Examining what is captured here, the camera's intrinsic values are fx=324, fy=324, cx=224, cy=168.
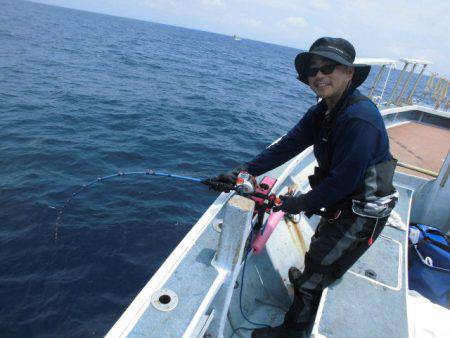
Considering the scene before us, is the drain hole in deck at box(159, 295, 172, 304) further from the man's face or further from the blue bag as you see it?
the blue bag

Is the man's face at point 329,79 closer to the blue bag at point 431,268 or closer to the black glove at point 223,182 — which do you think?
the black glove at point 223,182

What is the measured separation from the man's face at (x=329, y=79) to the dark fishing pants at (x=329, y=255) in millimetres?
933

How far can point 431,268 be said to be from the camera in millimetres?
3934

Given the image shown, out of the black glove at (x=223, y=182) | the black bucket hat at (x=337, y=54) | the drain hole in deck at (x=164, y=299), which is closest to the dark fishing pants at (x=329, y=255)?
the black glove at (x=223, y=182)

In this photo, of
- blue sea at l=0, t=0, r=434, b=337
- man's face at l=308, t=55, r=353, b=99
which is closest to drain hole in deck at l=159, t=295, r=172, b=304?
man's face at l=308, t=55, r=353, b=99

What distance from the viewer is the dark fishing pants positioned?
2520 millimetres

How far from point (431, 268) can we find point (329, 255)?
2176mm

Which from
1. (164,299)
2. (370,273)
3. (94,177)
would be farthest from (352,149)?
(94,177)

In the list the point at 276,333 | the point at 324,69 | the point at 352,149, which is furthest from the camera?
the point at 276,333

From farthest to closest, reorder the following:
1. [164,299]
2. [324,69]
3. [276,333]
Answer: [276,333] < [324,69] < [164,299]

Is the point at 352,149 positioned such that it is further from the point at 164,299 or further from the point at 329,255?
the point at 164,299

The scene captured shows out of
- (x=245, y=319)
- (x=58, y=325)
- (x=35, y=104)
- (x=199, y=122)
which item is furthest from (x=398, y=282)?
(x=35, y=104)

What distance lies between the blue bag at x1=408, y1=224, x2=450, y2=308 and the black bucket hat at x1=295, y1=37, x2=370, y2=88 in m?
2.80

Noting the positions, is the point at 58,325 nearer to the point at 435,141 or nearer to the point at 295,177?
the point at 295,177
